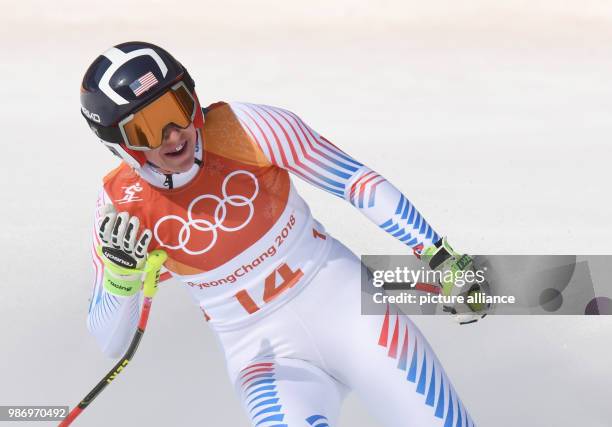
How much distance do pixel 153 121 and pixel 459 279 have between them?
1244mm

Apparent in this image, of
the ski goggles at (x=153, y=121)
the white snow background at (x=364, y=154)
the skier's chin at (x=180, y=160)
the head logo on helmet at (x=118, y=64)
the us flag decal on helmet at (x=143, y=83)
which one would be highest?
the head logo on helmet at (x=118, y=64)

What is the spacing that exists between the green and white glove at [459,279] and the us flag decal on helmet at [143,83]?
117cm

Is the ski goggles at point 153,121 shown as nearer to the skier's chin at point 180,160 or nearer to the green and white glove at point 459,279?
the skier's chin at point 180,160

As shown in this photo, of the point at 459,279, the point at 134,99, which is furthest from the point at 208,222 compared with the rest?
the point at 459,279

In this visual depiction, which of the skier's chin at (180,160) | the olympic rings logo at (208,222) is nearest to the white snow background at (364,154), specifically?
the olympic rings logo at (208,222)

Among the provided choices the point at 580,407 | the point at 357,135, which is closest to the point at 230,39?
the point at 357,135

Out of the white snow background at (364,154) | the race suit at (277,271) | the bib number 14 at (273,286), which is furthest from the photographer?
the white snow background at (364,154)

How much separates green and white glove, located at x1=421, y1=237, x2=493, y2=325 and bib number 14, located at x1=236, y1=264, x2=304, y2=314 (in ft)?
1.65

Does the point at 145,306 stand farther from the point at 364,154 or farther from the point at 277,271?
the point at 364,154

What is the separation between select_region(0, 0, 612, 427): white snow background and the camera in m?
5.42

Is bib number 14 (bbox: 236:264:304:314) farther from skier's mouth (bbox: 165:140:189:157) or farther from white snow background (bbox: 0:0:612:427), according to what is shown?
white snow background (bbox: 0:0:612:427)

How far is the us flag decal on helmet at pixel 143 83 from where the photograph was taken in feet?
11.4

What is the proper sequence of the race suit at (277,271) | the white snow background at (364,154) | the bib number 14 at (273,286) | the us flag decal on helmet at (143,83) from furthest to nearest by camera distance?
the white snow background at (364,154) < the bib number 14 at (273,286) < the race suit at (277,271) < the us flag decal on helmet at (143,83)

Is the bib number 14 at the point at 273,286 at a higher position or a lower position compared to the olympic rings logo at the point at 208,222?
lower
